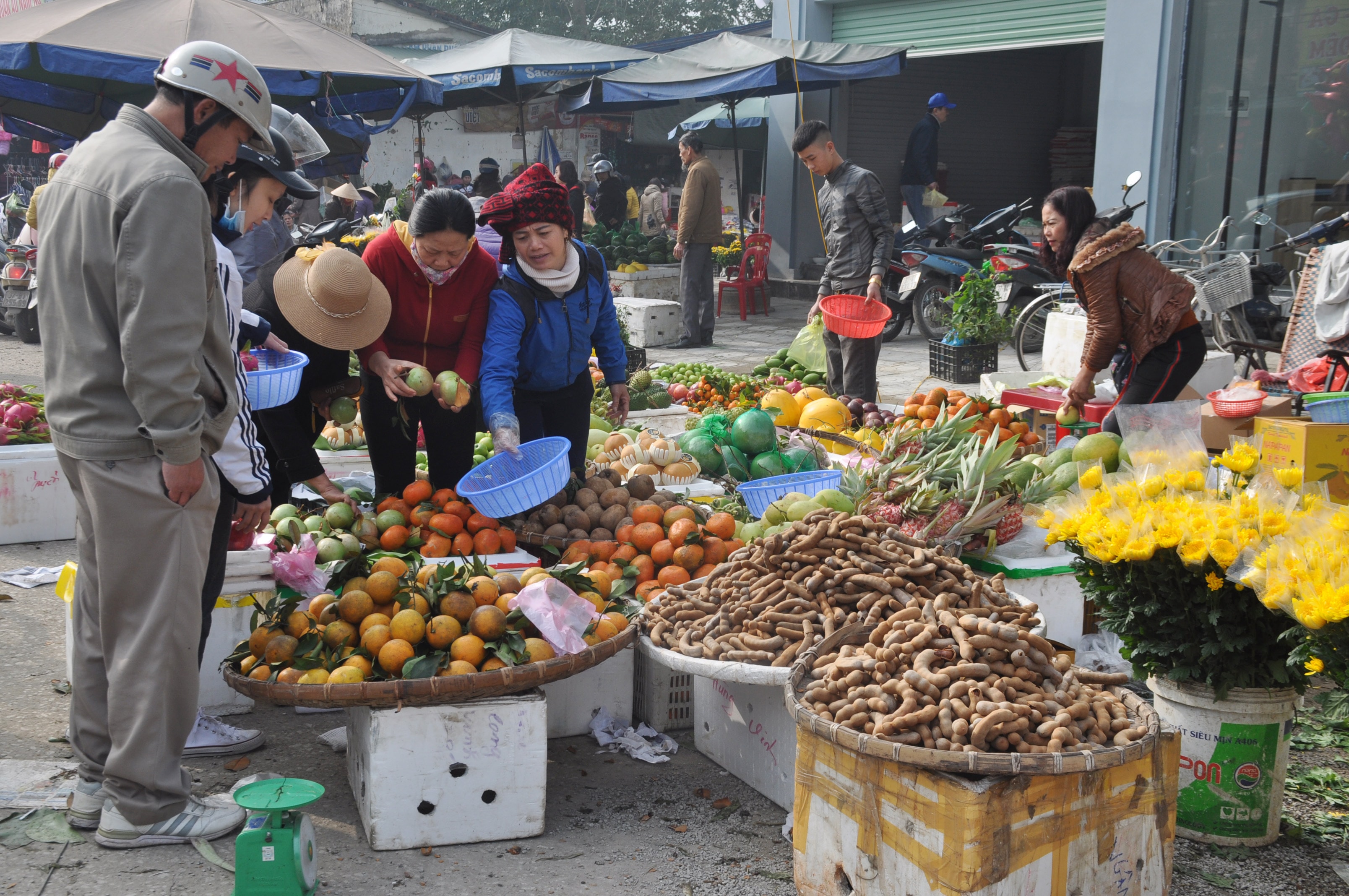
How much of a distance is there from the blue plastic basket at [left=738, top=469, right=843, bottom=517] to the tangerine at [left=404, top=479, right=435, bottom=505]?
1.29 m

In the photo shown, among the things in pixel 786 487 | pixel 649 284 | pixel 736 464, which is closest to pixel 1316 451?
pixel 786 487

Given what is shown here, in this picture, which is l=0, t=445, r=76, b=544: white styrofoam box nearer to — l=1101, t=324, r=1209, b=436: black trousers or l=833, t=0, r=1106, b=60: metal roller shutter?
l=1101, t=324, r=1209, b=436: black trousers

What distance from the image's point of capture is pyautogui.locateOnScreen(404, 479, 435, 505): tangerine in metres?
4.24

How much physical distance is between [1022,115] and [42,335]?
17.2 meters

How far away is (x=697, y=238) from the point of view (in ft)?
37.9

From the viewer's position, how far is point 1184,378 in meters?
4.98

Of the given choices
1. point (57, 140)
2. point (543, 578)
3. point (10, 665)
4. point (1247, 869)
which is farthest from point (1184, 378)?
point (57, 140)

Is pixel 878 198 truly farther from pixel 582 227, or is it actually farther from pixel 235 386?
pixel 582 227

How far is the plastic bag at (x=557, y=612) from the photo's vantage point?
3168 millimetres

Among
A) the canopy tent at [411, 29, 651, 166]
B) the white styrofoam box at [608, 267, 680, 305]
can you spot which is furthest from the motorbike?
the white styrofoam box at [608, 267, 680, 305]

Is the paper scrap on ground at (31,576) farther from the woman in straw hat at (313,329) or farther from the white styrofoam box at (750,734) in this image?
the white styrofoam box at (750,734)

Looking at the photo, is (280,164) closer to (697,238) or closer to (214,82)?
(214,82)

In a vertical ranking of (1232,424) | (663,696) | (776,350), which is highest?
(1232,424)

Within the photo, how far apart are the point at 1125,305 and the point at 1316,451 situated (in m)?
1.12
